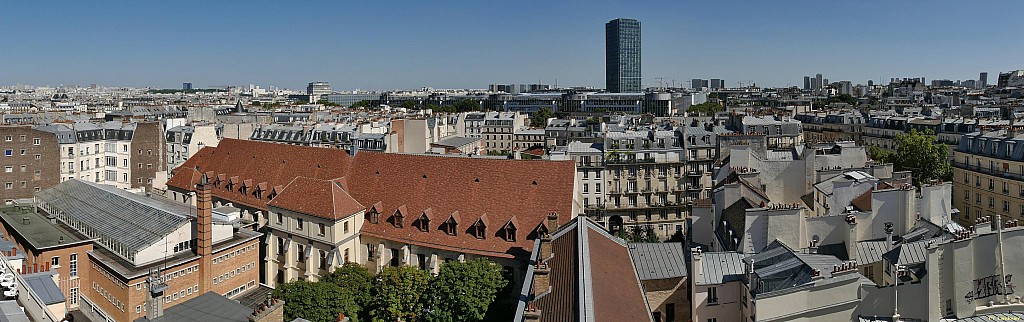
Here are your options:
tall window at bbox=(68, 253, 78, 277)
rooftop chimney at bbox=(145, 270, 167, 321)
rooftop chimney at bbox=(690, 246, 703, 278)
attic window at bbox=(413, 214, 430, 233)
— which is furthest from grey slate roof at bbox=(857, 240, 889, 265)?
tall window at bbox=(68, 253, 78, 277)

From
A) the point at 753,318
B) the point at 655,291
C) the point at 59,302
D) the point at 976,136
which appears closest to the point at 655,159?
the point at 976,136

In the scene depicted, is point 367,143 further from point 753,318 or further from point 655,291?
point 753,318

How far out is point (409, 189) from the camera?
47094 millimetres

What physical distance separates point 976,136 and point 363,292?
52810 mm

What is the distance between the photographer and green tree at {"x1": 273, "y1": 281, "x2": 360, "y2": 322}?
34.5 metres

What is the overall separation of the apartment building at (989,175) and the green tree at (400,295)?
45059mm

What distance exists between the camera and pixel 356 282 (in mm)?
37625

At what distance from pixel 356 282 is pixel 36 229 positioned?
27.0 meters

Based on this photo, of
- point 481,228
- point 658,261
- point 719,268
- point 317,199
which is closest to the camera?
point 719,268

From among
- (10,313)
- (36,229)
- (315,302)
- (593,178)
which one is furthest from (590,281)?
(593,178)

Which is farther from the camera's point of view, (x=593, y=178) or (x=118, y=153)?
(x=118, y=153)

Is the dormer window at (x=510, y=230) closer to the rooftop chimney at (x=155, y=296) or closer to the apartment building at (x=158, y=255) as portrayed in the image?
the apartment building at (x=158, y=255)

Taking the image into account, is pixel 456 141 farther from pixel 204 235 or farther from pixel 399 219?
pixel 204 235

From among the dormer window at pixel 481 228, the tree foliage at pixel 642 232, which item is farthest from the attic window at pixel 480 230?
the tree foliage at pixel 642 232
